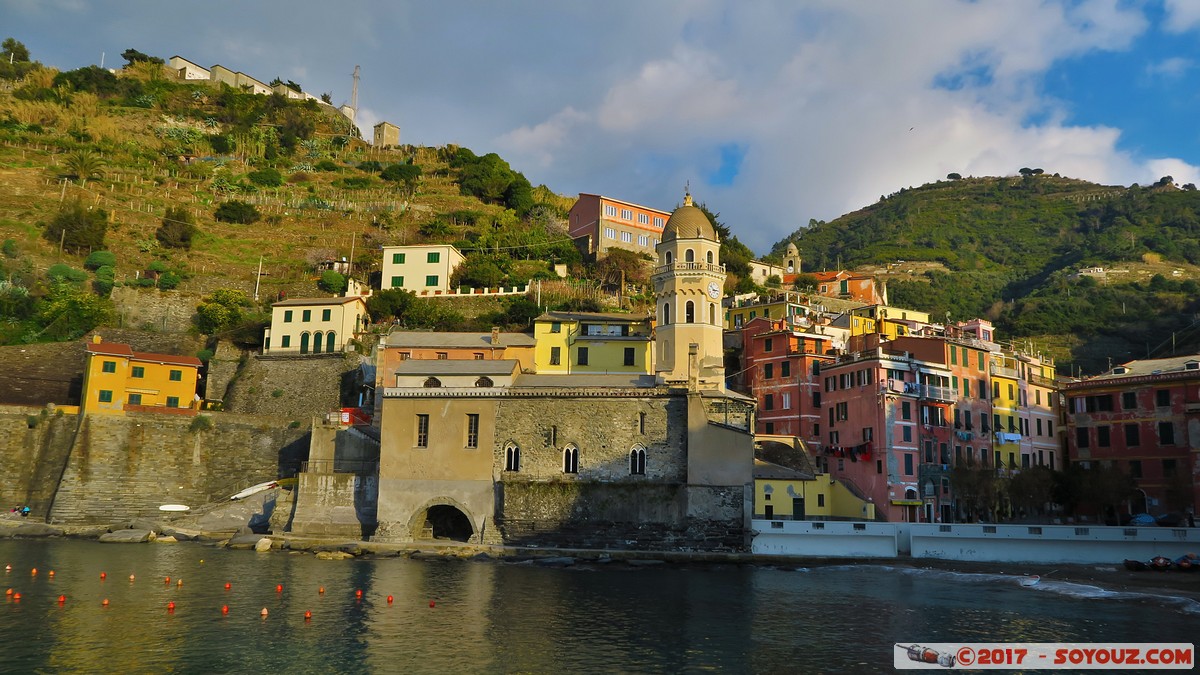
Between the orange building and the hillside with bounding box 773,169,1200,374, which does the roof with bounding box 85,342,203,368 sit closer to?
the orange building

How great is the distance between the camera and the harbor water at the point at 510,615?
887 inches

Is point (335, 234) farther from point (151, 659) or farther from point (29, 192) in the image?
point (151, 659)

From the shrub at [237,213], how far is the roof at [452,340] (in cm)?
3700

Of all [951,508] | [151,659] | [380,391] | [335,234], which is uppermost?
[335,234]

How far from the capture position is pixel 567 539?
4391cm

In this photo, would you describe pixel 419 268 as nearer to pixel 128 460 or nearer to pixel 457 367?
pixel 457 367

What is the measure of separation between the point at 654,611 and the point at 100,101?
111 meters

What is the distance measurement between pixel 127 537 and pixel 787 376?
4014cm

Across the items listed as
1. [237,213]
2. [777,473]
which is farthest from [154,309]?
[777,473]

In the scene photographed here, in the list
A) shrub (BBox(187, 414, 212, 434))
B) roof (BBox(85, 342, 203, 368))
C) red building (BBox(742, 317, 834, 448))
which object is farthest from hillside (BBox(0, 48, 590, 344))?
red building (BBox(742, 317, 834, 448))

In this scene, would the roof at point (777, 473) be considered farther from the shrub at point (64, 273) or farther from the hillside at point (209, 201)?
the shrub at point (64, 273)

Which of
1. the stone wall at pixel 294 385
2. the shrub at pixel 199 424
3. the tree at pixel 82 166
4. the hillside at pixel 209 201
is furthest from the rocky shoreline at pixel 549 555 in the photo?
the tree at pixel 82 166

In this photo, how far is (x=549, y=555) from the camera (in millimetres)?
41906

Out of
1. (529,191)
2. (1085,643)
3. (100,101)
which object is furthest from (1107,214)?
(100,101)
